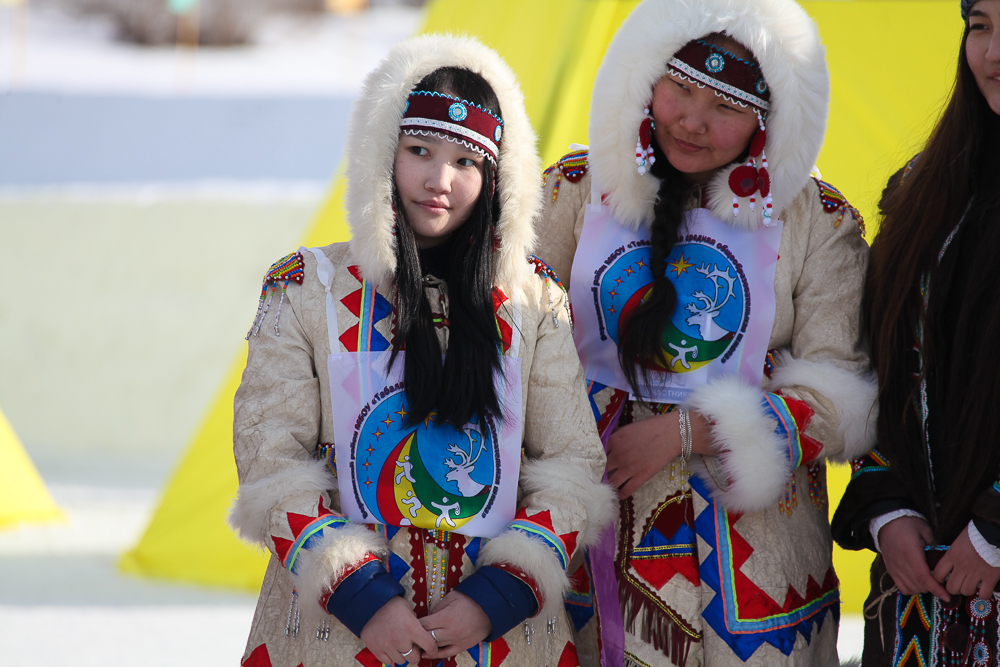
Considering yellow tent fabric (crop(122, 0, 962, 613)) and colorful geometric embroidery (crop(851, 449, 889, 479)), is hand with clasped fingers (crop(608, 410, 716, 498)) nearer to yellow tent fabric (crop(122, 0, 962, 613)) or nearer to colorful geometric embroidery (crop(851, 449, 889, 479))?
colorful geometric embroidery (crop(851, 449, 889, 479))

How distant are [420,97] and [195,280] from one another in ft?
20.1

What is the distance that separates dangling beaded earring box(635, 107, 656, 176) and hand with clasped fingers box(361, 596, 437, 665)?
868 millimetres

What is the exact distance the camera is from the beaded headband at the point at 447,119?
1517mm

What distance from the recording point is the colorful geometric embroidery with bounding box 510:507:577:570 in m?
1.44

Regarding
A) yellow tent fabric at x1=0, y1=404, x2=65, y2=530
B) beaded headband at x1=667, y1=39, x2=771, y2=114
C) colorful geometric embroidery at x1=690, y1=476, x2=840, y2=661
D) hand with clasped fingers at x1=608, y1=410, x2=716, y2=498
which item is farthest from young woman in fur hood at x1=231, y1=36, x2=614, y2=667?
yellow tent fabric at x1=0, y1=404, x2=65, y2=530

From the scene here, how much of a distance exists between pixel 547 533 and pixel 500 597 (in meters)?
0.12

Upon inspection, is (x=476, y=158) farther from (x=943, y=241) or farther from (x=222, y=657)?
(x=222, y=657)

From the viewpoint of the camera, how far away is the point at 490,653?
1458 millimetres

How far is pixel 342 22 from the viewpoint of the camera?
16750 millimetres

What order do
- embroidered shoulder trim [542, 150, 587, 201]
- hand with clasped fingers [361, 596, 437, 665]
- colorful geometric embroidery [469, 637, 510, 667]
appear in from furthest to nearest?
embroidered shoulder trim [542, 150, 587, 201] < colorful geometric embroidery [469, 637, 510, 667] < hand with clasped fingers [361, 596, 437, 665]

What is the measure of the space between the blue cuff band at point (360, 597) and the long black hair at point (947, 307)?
86cm

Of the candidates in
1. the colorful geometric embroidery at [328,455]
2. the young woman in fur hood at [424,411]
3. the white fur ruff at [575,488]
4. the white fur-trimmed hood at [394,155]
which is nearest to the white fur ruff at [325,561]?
the young woman in fur hood at [424,411]

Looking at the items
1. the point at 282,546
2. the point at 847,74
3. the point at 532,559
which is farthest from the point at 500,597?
the point at 847,74

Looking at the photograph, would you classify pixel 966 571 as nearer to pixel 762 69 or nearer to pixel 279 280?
pixel 762 69
